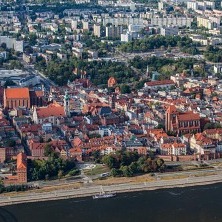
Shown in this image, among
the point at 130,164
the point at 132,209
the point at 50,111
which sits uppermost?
the point at 50,111

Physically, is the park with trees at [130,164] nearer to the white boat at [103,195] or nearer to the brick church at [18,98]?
the white boat at [103,195]

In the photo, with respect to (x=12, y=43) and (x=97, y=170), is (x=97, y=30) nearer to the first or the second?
(x=12, y=43)

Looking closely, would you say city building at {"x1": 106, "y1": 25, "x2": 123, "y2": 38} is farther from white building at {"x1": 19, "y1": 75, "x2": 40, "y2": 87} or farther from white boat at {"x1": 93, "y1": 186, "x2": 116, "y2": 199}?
white boat at {"x1": 93, "y1": 186, "x2": 116, "y2": 199}

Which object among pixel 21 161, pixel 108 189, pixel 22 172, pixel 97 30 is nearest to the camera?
pixel 108 189

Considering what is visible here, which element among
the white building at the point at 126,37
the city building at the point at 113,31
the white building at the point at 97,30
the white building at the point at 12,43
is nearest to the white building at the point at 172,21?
the city building at the point at 113,31

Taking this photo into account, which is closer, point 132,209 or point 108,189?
point 132,209

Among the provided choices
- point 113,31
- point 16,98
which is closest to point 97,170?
point 16,98

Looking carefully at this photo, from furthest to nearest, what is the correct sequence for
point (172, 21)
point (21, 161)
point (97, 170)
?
point (172, 21) → point (97, 170) → point (21, 161)

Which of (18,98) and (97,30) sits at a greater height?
(97,30)
